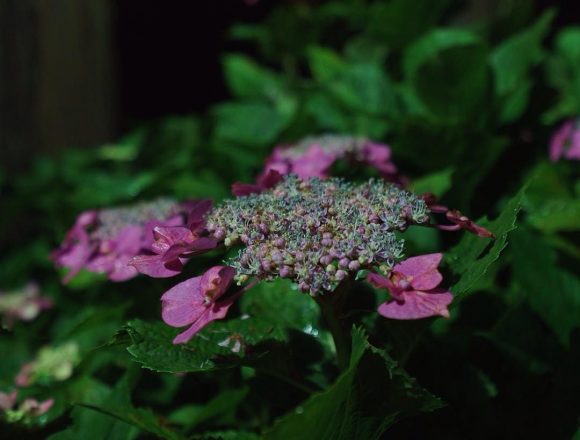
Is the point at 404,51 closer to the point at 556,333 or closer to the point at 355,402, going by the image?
the point at 556,333

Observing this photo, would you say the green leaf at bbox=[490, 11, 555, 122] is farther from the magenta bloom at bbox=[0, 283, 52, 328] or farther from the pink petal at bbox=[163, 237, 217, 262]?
the magenta bloom at bbox=[0, 283, 52, 328]

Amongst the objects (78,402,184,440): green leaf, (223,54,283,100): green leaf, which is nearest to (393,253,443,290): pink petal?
(78,402,184,440): green leaf

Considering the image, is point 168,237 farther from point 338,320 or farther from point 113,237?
point 113,237

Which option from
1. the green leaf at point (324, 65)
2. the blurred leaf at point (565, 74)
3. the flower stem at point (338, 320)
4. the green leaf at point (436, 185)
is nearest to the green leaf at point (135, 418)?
the flower stem at point (338, 320)

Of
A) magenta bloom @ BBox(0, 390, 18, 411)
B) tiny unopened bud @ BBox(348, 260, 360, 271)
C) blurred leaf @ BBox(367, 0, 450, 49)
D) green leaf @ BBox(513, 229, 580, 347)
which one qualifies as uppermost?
blurred leaf @ BBox(367, 0, 450, 49)

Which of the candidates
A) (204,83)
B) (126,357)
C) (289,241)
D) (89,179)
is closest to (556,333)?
(289,241)
